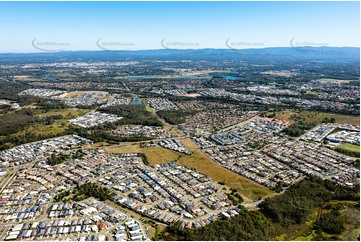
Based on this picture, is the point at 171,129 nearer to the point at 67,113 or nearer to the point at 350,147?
the point at 67,113

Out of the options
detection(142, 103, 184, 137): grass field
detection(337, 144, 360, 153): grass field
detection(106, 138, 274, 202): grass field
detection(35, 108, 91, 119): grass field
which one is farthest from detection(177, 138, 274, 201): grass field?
detection(35, 108, 91, 119): grass field

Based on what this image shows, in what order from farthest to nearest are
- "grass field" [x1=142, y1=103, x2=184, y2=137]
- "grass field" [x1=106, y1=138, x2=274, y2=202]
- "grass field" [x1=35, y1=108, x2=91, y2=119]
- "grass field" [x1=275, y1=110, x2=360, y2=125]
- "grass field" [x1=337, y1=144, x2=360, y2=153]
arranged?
1. "grass field" [x1=35, y1=108, x2=91, y2=119]
2. "grass field" [x1=275, y1=110, x2=360, y2=125]
3. "grass field" [x1=142, y1=103, x2=184, y2=137]
4. "grass field" [x1=337, y1=144, x2=360, y2=153]
5. "grass field" [x1=106, y1=138, x2=274, y2=202]

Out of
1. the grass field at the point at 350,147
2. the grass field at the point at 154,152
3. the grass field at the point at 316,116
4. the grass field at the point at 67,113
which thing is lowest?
the grass field at the point at 316,116

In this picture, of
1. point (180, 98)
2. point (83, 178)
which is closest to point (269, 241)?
point (83, 178)

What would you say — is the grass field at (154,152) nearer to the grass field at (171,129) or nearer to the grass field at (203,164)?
the grass field at (203,164)

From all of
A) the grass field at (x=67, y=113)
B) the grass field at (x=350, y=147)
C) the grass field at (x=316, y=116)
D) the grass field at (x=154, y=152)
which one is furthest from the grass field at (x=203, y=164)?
the grass field at (x=316, y=116)

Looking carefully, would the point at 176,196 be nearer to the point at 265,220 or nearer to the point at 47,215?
the point at 265,220

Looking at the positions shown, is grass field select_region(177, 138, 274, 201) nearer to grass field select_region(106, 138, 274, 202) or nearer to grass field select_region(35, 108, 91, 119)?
grass field select_region(106, 138, 274, 202)
